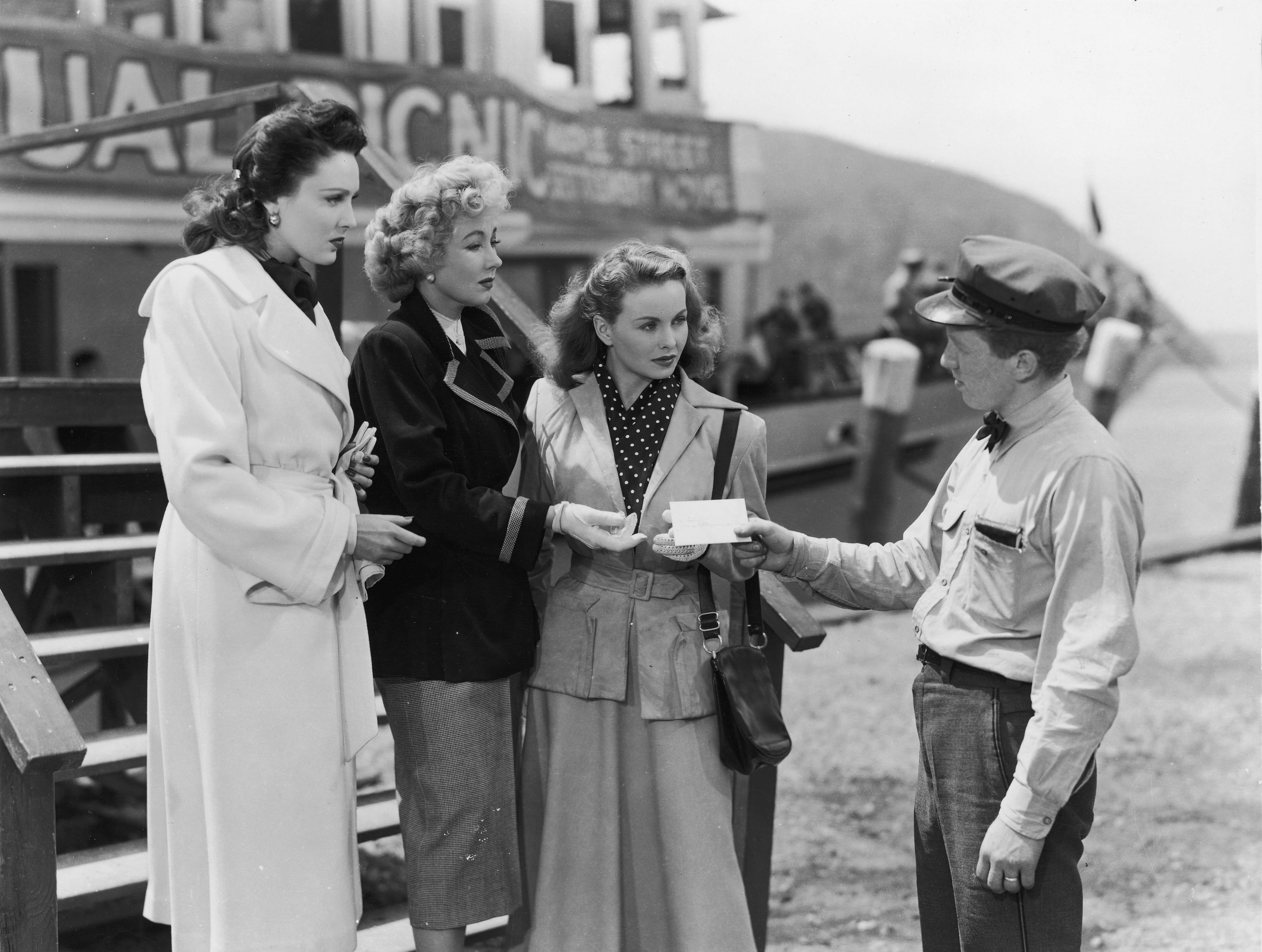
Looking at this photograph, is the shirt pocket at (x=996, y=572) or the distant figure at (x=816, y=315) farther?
the distant figure at (x=816, y=315)

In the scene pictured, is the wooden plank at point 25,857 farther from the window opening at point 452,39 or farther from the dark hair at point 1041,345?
the window opening at point 452,39

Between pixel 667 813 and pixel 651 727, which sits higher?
pixel 651 727

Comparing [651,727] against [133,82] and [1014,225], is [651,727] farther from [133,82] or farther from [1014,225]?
[1014,225]

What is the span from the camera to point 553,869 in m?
2.75

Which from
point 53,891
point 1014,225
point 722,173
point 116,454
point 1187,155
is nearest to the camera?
point 53,891

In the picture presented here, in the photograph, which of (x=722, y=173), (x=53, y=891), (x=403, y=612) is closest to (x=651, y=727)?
(x=403, y=612)

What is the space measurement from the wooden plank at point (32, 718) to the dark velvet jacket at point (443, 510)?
619 mm

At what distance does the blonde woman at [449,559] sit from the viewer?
8.34ft

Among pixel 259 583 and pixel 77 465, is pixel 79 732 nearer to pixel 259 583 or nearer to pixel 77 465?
pixel 259 583

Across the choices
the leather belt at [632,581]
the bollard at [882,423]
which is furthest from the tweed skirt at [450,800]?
the bollard at [882,423]

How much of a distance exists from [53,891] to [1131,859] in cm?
511

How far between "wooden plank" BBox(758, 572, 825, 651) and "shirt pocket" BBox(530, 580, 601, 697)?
26.1 inches

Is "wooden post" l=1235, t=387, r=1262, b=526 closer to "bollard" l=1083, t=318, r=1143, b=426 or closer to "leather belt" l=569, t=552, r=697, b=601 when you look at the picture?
"bollard" l=1083, t=318, r=1143, b=426

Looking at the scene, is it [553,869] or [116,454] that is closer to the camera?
[553,869]
